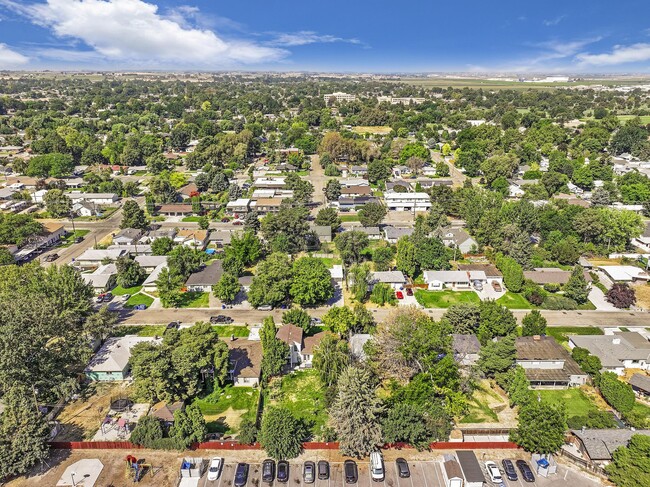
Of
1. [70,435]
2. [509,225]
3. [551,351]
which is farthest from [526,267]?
[70,435]

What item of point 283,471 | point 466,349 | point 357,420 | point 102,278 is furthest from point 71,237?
point 466,349

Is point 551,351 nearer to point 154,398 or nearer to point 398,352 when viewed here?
point 398,352

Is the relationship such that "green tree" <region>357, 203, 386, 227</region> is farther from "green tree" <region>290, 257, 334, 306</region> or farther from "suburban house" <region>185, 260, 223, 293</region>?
"suburban house" <region>185, 260, 223, 293</region>

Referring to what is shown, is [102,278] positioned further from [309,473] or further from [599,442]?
[599,442]

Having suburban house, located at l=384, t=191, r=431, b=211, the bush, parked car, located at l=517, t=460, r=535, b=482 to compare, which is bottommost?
parked car, located at l=517, t=460, r=535, b=482

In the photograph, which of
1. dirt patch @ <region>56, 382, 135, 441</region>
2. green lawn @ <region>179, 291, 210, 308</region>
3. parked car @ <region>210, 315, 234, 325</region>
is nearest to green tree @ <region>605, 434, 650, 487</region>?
parked car @ <region>210, 315, 234, 325</region>
